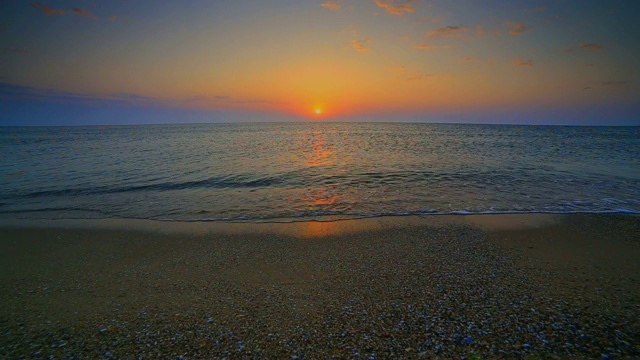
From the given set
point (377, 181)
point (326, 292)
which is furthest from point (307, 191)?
point (326, 292)

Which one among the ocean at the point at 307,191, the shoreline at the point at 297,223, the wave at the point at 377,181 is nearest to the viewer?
the shoreline at the point at 297,223

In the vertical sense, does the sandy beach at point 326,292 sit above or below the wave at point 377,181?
below

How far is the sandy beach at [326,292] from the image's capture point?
4547 mm

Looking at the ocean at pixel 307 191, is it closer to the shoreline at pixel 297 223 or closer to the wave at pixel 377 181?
the wave at pixel 377 181

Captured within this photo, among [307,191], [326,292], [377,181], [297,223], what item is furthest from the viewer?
[377,181]

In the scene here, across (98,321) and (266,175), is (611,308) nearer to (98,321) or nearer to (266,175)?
(98,321)

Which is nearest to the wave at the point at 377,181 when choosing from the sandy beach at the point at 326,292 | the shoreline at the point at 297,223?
the shoreline at the point at 297,223

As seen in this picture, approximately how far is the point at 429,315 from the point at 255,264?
4817mm

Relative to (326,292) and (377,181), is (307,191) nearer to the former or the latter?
(377,181)

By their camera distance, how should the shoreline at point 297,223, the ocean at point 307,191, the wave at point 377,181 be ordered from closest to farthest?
the shoreline at point 297,223 → the ocean at point 307,191 → the wave at point 377,181

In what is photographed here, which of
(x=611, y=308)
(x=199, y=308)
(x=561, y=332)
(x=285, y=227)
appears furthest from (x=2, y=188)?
(x=611, y=308)

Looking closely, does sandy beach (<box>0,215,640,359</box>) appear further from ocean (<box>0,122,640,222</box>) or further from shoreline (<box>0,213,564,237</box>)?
ocean (<box>0,122,640,222</box>)

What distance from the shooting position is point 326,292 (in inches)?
Answer: 245

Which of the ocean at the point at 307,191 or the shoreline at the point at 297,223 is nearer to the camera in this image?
the shoreline at the point at 297,223
